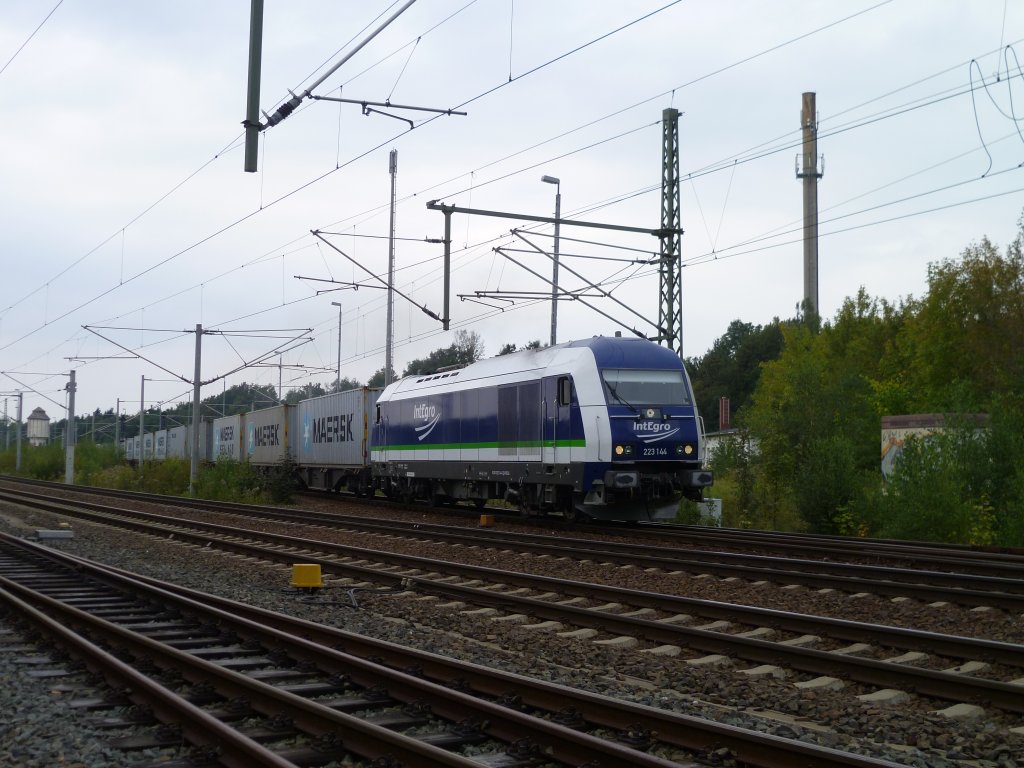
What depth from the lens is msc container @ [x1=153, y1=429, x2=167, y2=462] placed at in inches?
2562

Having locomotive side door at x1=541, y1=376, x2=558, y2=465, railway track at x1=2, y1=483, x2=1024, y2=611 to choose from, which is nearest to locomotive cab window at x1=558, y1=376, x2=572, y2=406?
locomotive side door at x1=541, y1=376, x2=558, y2=465

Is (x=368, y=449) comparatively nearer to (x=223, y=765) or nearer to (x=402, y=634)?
(x=402, y=634)

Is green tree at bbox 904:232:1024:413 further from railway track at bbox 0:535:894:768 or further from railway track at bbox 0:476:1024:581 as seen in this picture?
railway track at bbox 0:535:894:768

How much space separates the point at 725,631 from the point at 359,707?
166 inches

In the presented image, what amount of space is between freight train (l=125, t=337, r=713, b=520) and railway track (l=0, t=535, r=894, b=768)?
1010cm

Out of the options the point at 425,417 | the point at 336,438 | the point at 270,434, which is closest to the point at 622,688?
the point at 425,417

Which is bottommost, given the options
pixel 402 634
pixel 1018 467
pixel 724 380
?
pixel 402 634

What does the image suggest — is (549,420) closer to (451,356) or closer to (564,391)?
(564,391)

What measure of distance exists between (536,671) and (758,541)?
9.47 meters

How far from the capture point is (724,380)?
301 ft

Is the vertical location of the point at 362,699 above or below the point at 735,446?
below

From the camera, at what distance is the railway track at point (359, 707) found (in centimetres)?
546

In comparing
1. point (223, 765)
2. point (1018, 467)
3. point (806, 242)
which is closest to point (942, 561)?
point (1018, 467)

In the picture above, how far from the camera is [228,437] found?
2071 inches
